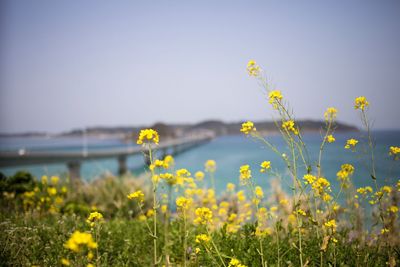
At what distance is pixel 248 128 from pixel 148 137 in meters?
0.88

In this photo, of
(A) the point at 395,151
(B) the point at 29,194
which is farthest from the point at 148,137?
(B) the point at 29,194

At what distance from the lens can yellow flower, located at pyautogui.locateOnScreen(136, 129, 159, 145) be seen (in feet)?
7.38

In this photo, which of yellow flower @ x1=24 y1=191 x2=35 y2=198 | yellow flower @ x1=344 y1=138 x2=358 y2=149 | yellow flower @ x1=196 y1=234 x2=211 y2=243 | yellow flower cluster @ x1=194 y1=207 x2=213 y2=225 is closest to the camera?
yellow flower @ x1=196 y1=234 x2=211 y2=243

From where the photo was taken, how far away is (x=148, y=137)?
2.24 metres

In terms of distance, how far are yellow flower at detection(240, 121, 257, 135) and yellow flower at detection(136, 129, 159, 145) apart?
77cm

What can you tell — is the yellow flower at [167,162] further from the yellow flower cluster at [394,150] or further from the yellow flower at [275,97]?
the yellow flower cluster at [394,150]

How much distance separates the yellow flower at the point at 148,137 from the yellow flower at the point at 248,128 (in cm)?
77

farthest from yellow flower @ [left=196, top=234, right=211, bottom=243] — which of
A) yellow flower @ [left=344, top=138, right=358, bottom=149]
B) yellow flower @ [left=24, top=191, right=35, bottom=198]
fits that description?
yellow flower @ [left=24, top=191, right=35, bottom=198]

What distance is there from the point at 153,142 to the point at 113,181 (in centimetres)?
658

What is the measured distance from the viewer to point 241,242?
311 cm

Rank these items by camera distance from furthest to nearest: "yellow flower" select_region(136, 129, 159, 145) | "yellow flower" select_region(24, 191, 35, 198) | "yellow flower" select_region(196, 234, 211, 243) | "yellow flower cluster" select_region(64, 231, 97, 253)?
"yellow flower" select_region(24, 191, 35, 198) < "yellow flower" select_region(196, 234, 211, 243) < "yellow flower" select_region(136, 129, 159, 145) < "yellow flower cluster" select_region(64, 231, 97, 253)

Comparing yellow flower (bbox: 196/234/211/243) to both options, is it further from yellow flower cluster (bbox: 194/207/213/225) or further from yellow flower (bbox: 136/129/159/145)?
yellow flower (bbox: 136/129/159/145)

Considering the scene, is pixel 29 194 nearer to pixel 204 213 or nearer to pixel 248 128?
pixel 204 213

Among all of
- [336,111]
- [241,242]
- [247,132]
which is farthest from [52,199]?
[336,111]
